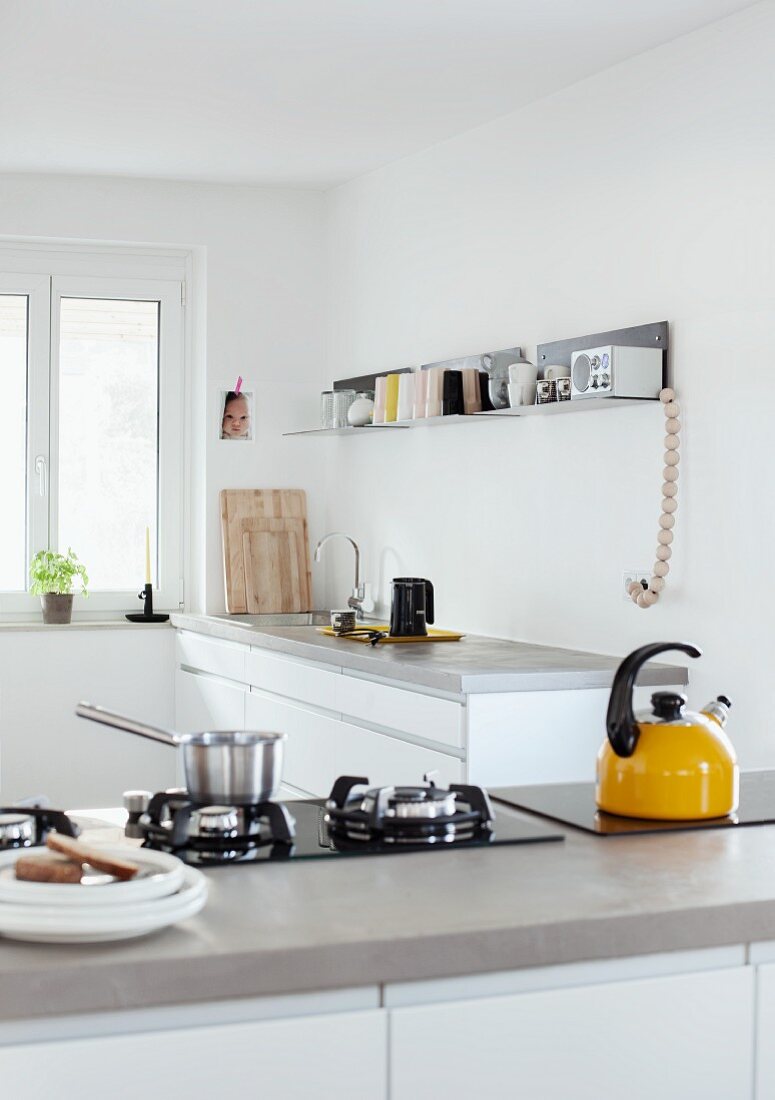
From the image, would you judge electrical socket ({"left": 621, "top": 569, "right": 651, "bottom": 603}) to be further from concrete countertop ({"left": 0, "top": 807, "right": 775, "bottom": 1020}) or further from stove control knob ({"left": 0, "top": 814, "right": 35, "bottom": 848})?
stove control knob ({"left": 0, "top": 814, "right": 35, "bottom": 848})

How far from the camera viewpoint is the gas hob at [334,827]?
1629mm

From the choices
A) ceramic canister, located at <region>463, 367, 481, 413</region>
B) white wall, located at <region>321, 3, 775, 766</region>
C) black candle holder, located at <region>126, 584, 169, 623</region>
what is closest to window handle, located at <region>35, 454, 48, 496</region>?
black candle holder, located at <region>126, 584, 169, 623</region>

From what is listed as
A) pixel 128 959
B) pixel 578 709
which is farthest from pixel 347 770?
pixel 128 959

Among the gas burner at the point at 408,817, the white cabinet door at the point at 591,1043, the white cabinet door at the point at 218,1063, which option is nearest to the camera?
the white cabinet door at the point at 218,1063

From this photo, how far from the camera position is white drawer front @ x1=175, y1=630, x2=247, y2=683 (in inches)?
188

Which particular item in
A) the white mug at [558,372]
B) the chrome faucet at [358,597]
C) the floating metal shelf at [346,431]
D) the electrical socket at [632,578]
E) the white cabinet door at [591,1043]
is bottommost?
the white cabinet door at [591,1043]

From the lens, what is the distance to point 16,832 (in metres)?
1.58

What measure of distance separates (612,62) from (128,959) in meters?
3.20

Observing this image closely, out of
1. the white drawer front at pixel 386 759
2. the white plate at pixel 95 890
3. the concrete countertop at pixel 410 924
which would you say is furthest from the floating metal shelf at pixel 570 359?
the white plate at pixel 95 890

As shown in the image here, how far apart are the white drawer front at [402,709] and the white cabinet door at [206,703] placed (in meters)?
0.88

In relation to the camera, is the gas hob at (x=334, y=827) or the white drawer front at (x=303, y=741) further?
the white drawer front at (x=303, y=741)

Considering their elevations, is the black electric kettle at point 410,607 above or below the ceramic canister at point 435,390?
below

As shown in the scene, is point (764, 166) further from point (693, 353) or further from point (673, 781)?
point (673, 781)

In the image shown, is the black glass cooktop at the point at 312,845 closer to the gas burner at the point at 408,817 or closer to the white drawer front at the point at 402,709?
the gas burner at the point at 408,817
